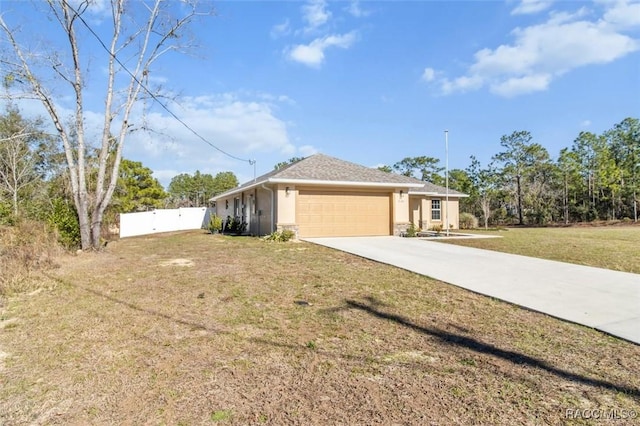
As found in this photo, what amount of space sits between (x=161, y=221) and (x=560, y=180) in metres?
37.4

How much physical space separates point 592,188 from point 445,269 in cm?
3607

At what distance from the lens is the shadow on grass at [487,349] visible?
2744mm

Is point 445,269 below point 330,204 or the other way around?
below

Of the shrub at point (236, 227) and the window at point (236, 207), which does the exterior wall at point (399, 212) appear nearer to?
the shrub at point (236, 227)

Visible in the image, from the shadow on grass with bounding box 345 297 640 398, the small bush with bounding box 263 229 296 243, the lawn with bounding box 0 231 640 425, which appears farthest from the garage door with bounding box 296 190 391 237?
the shadow on grass with bounding box 345 297 640 398

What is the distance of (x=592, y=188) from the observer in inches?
1334

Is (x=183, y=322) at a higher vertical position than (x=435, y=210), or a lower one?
lower

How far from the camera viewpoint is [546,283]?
613cm

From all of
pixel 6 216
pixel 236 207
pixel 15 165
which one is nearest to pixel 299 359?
pixel 6 216

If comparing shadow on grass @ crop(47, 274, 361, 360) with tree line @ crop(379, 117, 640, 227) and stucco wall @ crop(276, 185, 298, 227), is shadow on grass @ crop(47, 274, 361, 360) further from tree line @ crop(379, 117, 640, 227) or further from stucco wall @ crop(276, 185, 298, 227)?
tree line @ crop(379, 117, 640, 227)

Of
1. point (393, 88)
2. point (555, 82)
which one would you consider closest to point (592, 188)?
point (555, 82)

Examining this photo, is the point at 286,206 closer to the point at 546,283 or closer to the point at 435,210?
the point at 546,283

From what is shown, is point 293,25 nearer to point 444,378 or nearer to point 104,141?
point 104,141

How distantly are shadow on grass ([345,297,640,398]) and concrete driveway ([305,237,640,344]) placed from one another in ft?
4.24
